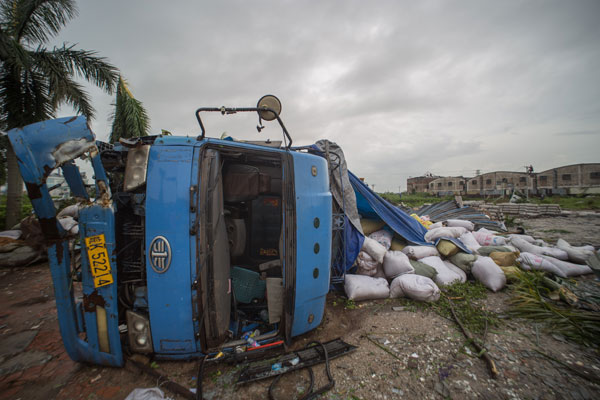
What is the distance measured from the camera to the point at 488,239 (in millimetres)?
4941

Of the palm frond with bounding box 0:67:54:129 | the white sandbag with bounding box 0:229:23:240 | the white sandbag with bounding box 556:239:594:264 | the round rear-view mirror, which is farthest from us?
the palm frond with bounding box 0:67:54:129

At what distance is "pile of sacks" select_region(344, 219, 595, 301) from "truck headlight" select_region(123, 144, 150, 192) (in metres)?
2.89

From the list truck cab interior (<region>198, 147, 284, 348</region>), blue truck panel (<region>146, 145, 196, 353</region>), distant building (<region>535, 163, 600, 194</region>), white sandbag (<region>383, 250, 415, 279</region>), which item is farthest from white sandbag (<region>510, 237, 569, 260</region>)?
distant building (<region>535, 163, 600, 194</region>)

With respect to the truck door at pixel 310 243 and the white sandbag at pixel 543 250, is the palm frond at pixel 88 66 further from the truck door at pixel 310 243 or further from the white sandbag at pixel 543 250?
the white sandbag at pixel 543 250

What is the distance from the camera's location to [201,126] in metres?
1.97

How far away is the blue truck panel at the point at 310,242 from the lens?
2.23 m

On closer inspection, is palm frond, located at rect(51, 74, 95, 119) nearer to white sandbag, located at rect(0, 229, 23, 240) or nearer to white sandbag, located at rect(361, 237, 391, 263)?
white sandbag, located at rect(0, 229, 23, 240)

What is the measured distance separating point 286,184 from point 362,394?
184 centimetres

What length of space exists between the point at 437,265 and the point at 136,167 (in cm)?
439

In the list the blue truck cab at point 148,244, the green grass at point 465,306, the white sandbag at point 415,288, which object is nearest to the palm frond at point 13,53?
the blue truck cab at point 148,244

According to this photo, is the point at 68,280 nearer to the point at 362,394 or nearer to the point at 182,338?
the point at 182,338

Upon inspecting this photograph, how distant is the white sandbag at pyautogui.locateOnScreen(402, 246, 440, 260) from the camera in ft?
13.3

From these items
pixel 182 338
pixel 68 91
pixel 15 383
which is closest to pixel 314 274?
pixel 182 338

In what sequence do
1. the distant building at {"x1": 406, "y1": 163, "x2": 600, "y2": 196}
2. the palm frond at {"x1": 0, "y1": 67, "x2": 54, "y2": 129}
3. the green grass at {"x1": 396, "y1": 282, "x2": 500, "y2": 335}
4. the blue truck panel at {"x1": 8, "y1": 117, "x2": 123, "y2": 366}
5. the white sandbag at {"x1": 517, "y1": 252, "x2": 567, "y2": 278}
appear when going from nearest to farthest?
the blue truck panel at {"x1": 8, "y1": 117, "x2": 123, "y2": 366} → the green grass at {"x1": 396, "y1": 282, "x2": 500, "y2": 335} → the white sandbag at {"x1": 517, "y1": 252, "x2": 567, "y2": 278} → the palm frond at {"x1": 0, "y1": 67, "x2": 54, "y2": 129} → the distant building at {"x1": 406, "y1": 163, "x2": 600, "y2": 196}
